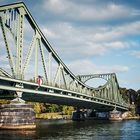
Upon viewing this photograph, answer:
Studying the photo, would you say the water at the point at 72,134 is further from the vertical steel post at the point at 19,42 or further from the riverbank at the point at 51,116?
the riverbank at the point at 51,116

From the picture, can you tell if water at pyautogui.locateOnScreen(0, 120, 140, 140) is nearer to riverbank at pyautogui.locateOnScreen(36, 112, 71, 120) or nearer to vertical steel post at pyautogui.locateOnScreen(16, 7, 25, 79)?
vertical steel post at pyautogui.locateOnScreen(16, 7, 25, 79)

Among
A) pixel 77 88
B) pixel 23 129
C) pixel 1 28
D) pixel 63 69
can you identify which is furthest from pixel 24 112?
pixel 77 88

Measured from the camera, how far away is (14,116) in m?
63.7

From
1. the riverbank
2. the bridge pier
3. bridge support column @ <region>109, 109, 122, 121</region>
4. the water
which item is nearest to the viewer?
the water

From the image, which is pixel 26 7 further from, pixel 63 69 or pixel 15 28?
pixel 63 69

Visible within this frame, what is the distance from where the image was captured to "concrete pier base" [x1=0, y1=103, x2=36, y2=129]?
6384 cm

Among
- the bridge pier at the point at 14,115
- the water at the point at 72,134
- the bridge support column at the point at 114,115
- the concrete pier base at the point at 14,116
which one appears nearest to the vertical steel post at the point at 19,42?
the bridge pier at the point at 14,115

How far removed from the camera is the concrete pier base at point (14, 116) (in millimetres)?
63844

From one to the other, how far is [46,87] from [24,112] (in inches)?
350

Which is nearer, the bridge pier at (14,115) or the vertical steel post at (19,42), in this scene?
the bridge pier at (14,115)

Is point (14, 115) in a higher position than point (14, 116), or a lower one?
higher

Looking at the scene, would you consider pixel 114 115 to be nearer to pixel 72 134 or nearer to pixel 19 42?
pixel 72 134

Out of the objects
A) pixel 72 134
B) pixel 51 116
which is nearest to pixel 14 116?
pixel 72 134

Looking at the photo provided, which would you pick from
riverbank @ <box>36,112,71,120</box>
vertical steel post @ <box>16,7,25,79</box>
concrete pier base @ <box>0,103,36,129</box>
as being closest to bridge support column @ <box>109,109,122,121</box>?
riverbank @ <box>36,112,71,120</box>
